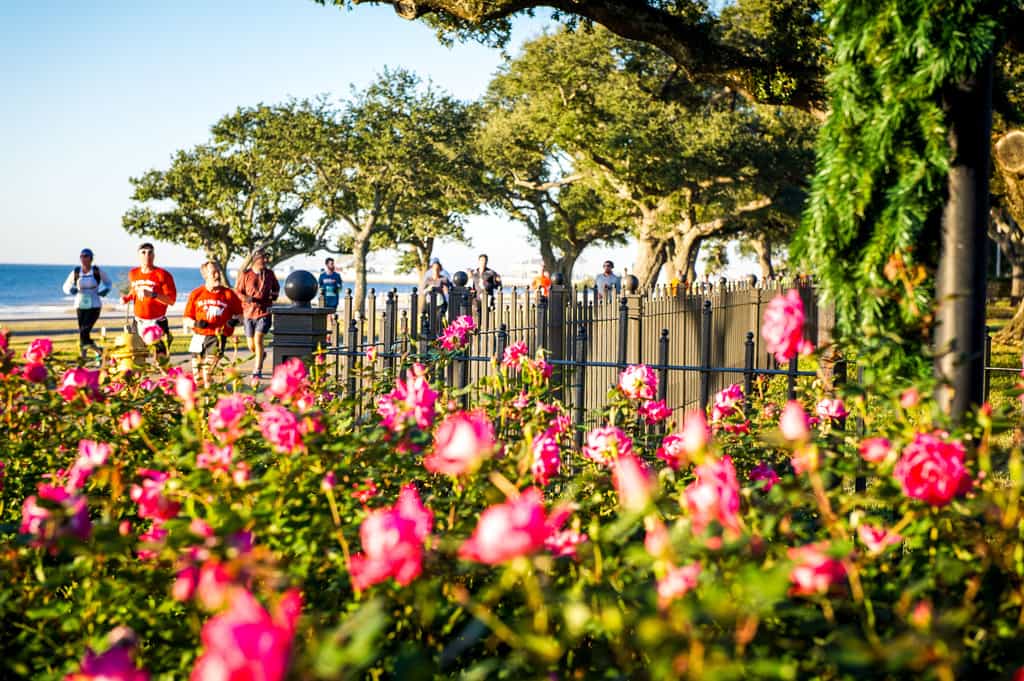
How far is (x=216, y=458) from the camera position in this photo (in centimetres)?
225

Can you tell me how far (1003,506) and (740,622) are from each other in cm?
84

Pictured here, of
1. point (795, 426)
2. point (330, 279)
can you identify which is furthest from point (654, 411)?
point (330, 279)

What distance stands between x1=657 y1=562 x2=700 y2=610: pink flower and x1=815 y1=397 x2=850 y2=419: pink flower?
214cm

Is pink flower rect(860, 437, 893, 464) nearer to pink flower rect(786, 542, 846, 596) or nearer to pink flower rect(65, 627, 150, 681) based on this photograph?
pink flower rect(786, 542, 846, 596)

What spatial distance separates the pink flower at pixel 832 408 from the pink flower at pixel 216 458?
2.35m

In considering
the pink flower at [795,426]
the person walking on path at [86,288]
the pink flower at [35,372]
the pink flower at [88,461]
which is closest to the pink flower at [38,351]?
the pink flower at [35,372]

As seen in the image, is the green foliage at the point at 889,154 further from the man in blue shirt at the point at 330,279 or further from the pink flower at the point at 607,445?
the man in blue shirt at the point at 330,279

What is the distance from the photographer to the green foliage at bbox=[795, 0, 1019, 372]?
2.79 metres

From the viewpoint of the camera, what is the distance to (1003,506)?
2.06 meters

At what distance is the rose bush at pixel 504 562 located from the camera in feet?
4.36

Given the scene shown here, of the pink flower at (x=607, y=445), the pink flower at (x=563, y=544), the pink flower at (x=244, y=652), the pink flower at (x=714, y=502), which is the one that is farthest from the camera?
the pink flower at (x=607, y=445)

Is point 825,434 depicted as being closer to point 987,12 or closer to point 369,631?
point 987,12

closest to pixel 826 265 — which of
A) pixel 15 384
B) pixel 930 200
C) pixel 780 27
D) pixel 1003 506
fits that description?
pixel 930 200

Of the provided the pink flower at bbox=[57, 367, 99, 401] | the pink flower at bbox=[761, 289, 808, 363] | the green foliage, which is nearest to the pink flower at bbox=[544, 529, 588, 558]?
the pink flower at bbox=[761, 289, 808, 363]
